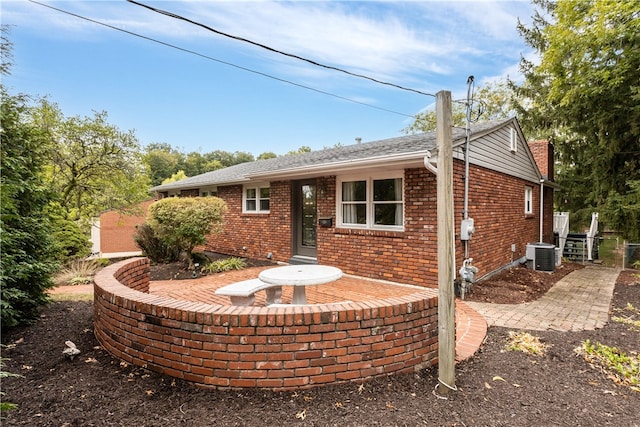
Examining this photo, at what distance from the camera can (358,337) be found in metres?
2.61

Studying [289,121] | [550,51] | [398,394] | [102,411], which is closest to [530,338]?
[398,394]

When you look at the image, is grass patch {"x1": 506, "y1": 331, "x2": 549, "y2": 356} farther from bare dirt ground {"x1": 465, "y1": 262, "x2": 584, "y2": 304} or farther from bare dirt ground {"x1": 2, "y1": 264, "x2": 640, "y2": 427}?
bare dirt ground {"x1": 465, "y1": 262, "x2": 584, "y2": 304}

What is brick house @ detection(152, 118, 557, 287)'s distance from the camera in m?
6.30

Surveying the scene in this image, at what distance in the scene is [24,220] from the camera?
3.97 meters

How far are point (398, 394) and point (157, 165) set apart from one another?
45.4 meters

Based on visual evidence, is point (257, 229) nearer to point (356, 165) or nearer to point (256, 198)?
point (256, 198)

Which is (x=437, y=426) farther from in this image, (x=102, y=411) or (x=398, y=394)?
(x=102, y=411)

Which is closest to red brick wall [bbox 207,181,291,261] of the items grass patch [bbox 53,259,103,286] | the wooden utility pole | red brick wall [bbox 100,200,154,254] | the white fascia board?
the white fascia board

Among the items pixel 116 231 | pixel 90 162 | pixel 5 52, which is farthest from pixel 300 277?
pixel 116 231

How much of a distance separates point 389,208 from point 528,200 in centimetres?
680

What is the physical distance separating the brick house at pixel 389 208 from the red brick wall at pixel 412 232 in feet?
0.07

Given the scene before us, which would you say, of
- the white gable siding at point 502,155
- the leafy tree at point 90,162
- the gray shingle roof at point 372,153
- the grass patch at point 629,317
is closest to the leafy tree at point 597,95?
the white gable siding at point 502,155

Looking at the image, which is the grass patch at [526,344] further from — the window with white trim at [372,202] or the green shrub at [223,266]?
the green shrub at [223,266]

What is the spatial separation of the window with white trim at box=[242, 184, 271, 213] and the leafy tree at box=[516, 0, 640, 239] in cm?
992
